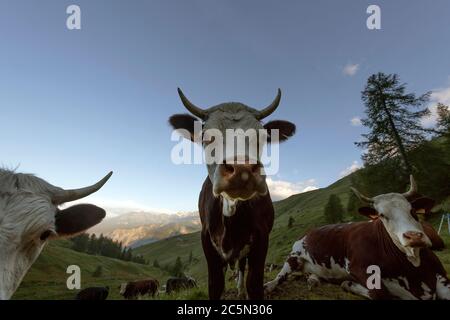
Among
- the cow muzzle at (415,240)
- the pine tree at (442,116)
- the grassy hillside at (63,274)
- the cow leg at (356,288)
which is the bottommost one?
the grassy hillside at (63,274)

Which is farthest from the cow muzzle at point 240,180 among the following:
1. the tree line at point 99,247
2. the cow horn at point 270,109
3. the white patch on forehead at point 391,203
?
the tree line at point 99,247

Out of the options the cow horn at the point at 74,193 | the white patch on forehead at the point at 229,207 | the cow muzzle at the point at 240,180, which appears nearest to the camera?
the cow muzzle at the point at 240,180

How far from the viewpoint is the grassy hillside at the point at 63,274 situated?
56.5 meters

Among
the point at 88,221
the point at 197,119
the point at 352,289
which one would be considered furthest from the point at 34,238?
the point at 352,289

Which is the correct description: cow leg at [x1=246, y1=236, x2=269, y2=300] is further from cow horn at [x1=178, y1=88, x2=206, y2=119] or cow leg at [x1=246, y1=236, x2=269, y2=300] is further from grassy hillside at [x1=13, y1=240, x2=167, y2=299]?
grassy hillside at [x1=13, y1=240, x2=167, y2=299]

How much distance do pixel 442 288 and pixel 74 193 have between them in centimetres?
598

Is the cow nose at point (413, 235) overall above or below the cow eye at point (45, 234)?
below

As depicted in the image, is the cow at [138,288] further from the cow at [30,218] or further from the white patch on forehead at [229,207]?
the cow at [30,218]

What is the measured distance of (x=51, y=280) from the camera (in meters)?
71.2

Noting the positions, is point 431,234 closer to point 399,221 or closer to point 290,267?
point 399,221

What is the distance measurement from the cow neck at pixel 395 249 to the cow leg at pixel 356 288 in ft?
3.02

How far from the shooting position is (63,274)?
79312 millimetres

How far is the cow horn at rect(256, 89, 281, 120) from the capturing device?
5.30m
